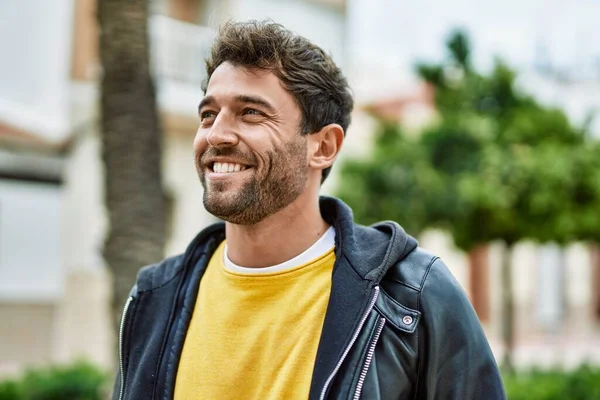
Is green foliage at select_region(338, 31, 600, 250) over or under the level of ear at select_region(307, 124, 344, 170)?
over

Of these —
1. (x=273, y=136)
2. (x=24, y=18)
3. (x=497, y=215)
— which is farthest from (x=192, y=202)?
(x=273, y=136)

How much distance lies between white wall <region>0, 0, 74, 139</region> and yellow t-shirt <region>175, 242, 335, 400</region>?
10.1 meters

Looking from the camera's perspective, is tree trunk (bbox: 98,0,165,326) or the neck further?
tree trunk (bbox: 98,0,165,326)

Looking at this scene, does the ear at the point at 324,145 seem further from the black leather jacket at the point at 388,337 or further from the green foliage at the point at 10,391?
the green foliage at the point at 10,391

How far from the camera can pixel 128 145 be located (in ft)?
15.9

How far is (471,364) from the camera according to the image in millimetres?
1889

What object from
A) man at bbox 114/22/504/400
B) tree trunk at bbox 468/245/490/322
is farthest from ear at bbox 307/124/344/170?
tree trunk at bbox 468/245/490/322

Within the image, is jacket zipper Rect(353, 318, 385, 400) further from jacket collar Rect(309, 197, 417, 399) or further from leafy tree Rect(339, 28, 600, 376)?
leafy tree Rect(339, 28, 600, 376)

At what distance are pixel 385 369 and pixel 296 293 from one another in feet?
1.00

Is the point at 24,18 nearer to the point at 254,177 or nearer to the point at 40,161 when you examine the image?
the point at 40,161

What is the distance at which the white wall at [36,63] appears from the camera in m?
11.6

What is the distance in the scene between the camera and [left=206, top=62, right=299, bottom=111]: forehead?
206cm

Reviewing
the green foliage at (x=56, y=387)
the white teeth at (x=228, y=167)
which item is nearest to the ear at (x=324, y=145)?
the white teeth at (x=228, y=167)

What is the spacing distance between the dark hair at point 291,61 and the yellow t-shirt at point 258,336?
39cm
